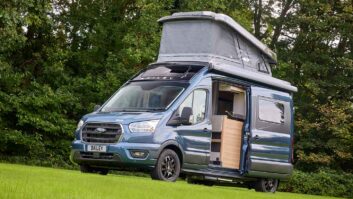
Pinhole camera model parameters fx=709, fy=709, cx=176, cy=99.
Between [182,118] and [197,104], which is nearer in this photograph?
[182,118]

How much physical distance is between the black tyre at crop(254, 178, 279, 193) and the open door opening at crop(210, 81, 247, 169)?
128 cm

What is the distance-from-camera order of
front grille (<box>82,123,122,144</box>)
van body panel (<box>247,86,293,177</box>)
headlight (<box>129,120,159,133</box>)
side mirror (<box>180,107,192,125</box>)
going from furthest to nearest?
van body panel (<box>247,86,293,177</box>) < side mirror (<box>180,107,192,125</box>) < front grille (<box>82,123,122,144</box>) < headlight (<box>129,120,159,133</box>)

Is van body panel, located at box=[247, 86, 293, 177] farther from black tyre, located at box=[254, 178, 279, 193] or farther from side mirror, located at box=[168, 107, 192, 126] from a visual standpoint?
side mirror, located at box=[168, 107, 192, 126]

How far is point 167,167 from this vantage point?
14.3 metres

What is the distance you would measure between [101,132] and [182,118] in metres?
1.66

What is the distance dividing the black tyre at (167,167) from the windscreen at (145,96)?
37.3 inches

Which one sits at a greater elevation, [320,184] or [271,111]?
[271,111]

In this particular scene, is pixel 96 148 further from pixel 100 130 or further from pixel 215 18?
pixel 215 18

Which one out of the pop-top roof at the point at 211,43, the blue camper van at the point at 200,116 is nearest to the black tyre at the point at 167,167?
the blue camper van at the point at 200,116

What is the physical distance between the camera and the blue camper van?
14.0 m

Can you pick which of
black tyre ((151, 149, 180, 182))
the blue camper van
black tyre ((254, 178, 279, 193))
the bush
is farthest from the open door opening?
the bush

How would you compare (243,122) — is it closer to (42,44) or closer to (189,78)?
(189,78)

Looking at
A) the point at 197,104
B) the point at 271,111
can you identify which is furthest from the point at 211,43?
the point at 271,111

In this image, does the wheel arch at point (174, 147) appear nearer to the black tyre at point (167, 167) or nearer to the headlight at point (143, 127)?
the black tyre at point (167, 167)
